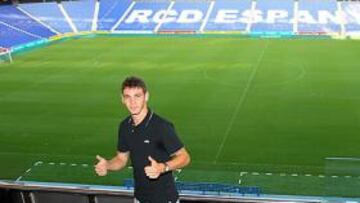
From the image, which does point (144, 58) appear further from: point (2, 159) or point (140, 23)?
point (2, 159)

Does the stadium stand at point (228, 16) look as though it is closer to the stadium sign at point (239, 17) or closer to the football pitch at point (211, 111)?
the stadium sign at point (239, 17)

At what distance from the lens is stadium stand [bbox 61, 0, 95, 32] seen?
1655 inches

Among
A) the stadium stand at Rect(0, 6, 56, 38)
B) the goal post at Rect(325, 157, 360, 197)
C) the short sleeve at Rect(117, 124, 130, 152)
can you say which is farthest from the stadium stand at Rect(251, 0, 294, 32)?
the short sleeve at Rect(117, 124, 130, 152)

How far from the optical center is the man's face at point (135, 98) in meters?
4.78

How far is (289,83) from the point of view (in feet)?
77.0

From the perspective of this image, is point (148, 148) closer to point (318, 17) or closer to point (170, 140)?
point (170, 140)

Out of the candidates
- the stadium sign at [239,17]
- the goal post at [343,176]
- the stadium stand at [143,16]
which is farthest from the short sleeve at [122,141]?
the stadium sign at [239,17]

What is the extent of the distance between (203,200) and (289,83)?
716 inches

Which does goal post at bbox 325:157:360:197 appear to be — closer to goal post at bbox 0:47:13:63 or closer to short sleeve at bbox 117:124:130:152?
short sleeve at bbox 117:124:130:152

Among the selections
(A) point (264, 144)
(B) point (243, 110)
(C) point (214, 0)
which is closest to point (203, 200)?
(A) point (264, 144)

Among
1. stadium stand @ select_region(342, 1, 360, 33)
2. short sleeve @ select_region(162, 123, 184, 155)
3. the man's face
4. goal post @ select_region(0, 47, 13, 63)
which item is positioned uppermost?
stadium stand @ select_region(342, 1, 360, 33)

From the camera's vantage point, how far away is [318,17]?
4059 cm

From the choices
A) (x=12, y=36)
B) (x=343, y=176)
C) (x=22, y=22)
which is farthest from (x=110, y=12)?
(x=343, y=176)

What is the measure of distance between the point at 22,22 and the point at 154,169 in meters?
37.8
